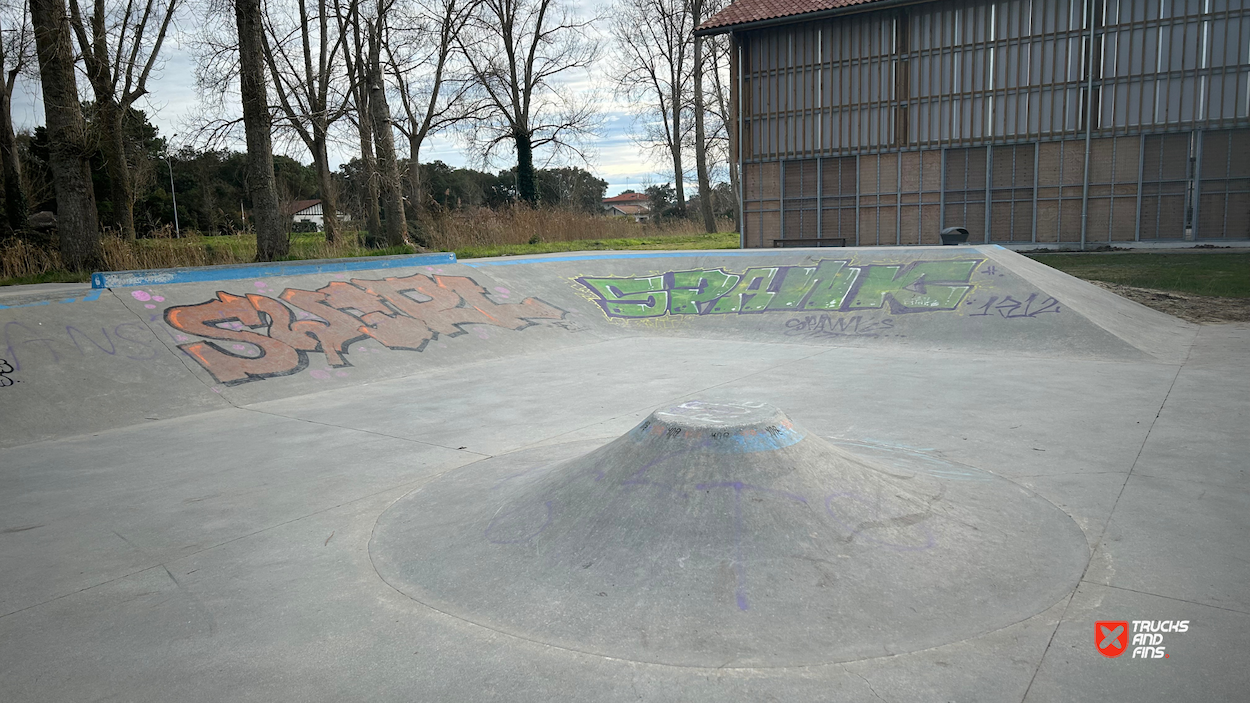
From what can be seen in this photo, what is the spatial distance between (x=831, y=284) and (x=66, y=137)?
13.3 m

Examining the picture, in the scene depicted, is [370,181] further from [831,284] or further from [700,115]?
[700,115]

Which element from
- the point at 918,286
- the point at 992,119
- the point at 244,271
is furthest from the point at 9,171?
the point at 992,119

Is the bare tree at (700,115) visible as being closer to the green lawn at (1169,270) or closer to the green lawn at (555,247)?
the green lawn at (555,247)

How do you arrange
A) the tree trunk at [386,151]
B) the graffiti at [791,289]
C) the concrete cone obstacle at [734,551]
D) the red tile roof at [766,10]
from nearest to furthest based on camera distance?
1. the concrete cone obstacle at [734,551]
2. the graffiti at [791,289]
3. the tree trunk at [386,151]
4. the red tile roof at [766,10]

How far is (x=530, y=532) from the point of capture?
11.7 ft

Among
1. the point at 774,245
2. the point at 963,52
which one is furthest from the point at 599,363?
the point at 963,52

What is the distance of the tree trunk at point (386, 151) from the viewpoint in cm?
1938

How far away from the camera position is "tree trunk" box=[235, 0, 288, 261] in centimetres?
1305

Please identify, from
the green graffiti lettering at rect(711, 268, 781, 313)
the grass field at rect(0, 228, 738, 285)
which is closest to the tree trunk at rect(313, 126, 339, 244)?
the grass field at rect(0, 228, 738, 285)

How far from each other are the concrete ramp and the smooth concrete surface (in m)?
0.05

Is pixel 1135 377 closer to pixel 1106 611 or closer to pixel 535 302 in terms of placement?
pixel 1106 611

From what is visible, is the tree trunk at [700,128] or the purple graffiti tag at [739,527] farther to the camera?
the tree trunk at [700,128]

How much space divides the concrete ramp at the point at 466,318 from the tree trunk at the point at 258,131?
295 centimetres

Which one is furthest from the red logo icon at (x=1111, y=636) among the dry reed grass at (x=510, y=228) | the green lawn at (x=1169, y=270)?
the dry reed grass at (x=510, y=228)
